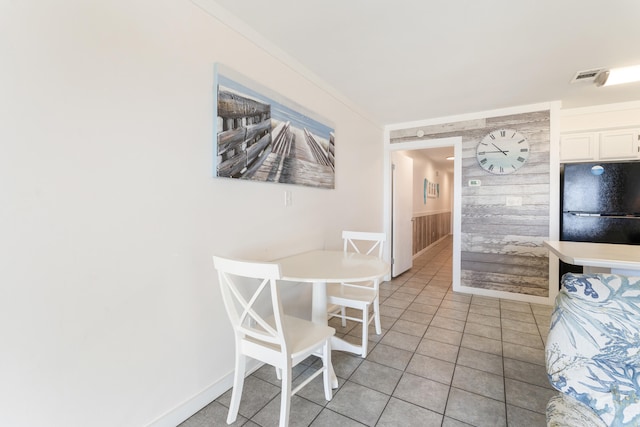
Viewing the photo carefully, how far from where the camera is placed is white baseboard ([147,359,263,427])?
1442 mm

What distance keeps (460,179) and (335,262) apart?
100.0 inches

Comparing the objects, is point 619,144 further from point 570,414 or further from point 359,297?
point 570,414

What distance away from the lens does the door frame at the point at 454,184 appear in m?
3.70

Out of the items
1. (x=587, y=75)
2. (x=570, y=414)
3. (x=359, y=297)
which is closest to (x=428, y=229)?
(x=587, y=75)

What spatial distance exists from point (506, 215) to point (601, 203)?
844 mm

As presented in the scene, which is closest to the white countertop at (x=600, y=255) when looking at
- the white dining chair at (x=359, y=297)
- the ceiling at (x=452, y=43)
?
the white dining chair at (x=359, y=297)

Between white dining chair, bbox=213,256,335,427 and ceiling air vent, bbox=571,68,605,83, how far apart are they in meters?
3.17

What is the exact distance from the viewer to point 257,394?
1.75m

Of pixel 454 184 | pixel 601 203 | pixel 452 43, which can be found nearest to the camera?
pixel 452 43

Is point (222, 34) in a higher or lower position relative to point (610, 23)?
lower

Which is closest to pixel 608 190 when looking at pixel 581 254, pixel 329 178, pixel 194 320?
pixel 581 254

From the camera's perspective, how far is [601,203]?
9.50ft

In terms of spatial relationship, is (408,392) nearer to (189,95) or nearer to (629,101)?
(189,95)

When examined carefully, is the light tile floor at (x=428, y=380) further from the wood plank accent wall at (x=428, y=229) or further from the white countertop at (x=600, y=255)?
the wood plank accent wall at (x=428, y=229)
